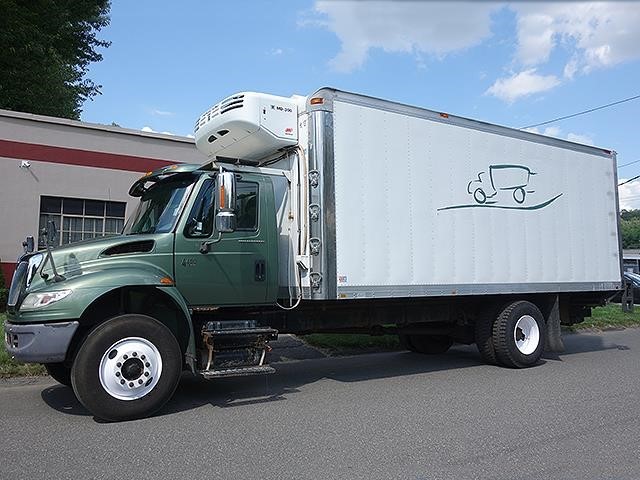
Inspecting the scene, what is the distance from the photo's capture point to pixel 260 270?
6.98m

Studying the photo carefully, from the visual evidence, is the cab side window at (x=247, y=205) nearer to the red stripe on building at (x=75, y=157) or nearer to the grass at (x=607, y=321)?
the grass at (x=607, y=321)

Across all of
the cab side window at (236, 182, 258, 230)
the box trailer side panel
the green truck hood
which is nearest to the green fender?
the green truck hood

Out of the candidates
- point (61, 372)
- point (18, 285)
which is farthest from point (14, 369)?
point (18, 285)

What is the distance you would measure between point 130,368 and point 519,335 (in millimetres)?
5986

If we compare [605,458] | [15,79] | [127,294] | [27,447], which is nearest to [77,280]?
[127,294]

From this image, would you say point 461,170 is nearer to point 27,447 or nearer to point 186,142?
point 27,447

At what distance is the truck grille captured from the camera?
6.18 meters

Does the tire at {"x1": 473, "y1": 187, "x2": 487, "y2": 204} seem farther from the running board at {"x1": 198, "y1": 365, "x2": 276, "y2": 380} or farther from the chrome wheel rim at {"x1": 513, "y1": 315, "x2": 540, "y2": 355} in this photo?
the running board at {"x1": 198, "y1": 365, "x2": 276, "y2": 380}

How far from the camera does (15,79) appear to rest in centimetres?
1952

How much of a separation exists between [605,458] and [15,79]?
20734 mm

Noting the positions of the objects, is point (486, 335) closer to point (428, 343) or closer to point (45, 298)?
point (428, 343)

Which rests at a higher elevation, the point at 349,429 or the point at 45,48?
the point at 45,48

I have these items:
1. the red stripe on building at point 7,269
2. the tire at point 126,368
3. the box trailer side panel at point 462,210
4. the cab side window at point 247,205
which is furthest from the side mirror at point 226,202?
the red stripe on building at point 7,269

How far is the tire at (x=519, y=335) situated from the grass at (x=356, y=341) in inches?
112
